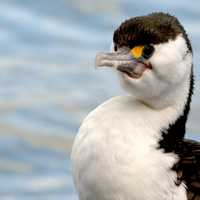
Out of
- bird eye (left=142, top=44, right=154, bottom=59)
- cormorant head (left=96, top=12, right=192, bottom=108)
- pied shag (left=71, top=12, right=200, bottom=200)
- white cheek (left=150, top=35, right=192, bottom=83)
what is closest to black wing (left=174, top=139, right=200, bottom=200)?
pied shag (left=71, top=12, right=200, bottom=200)

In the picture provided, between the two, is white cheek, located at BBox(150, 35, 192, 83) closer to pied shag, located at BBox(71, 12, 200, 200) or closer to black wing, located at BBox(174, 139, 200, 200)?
pied shag, located at BBox(71, 12, 200, 200)

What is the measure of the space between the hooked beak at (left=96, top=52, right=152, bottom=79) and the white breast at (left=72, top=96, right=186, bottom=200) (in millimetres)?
265

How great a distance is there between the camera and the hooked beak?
7758 millimetres

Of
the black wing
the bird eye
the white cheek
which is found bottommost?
the black wing

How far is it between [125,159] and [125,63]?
516 millimetres

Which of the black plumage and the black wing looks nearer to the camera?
the black plumage

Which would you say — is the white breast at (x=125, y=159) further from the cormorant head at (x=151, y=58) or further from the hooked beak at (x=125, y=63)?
the hooked beak at (x=125, y=63)

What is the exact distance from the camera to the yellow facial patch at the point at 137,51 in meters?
7.83

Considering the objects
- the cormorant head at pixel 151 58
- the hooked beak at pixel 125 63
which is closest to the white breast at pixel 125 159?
the cormorant head at pixel 151 58

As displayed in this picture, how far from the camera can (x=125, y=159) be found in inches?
311

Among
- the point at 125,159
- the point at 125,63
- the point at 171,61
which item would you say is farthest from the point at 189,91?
the point at 125,159

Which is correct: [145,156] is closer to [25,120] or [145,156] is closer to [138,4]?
[25,120]

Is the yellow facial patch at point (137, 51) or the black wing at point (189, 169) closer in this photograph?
the yellow facial patch at point (137, 51)

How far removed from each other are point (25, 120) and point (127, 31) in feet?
14.6
